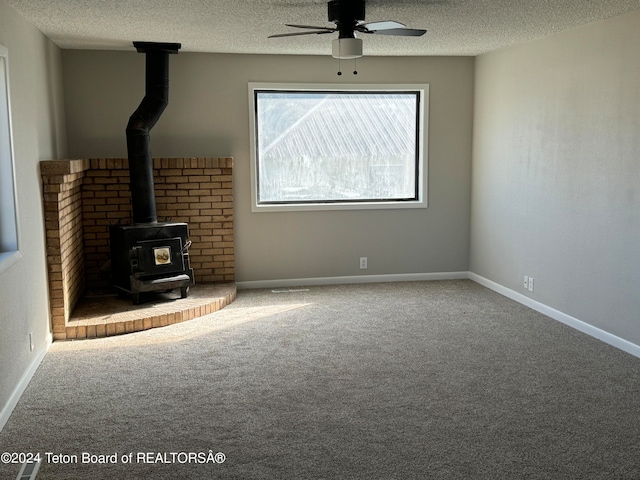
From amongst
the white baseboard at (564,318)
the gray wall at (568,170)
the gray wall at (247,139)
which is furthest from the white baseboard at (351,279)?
the gray wall at (568,170)

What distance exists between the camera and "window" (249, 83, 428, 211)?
21.4ft

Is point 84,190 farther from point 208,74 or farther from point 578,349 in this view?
point 578,349

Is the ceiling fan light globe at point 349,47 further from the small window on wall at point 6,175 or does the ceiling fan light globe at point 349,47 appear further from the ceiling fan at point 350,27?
the small window on wall at point 6,175

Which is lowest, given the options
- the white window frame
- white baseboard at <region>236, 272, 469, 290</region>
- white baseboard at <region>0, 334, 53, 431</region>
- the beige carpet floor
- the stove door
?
the beige carpet floor

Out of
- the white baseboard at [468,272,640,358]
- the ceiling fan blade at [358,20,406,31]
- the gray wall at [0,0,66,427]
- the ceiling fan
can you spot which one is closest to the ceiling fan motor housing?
the ceiling fan

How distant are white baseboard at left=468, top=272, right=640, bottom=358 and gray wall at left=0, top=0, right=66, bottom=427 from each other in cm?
392

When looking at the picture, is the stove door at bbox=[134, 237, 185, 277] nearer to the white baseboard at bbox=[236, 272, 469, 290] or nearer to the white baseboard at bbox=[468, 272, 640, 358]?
the white baseboard at bbox=[236, 272, 469, 290]

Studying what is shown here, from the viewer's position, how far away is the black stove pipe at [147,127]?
5559mm

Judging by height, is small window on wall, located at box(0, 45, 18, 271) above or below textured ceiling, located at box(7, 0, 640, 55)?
below

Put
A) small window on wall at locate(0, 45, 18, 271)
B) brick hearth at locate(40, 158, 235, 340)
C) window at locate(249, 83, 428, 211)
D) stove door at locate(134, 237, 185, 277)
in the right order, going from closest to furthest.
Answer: small window on wall at locate(0, 45, 18, 271)
stove door at locate(134, 237, 185, 277)
brick hearth at locate(40, 158, 235, 340)
window at locate(249, 83, 428, 211)

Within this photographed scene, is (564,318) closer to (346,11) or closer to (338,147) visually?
(338,147)

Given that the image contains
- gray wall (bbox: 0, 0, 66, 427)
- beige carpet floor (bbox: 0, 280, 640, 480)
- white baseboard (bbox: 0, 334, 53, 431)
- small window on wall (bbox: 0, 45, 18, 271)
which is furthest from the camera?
small window on wall (bbox: 0, 45, 18, 271)

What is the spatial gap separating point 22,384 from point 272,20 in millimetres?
2891

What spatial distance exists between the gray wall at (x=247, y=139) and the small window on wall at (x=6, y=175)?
2.20 m
